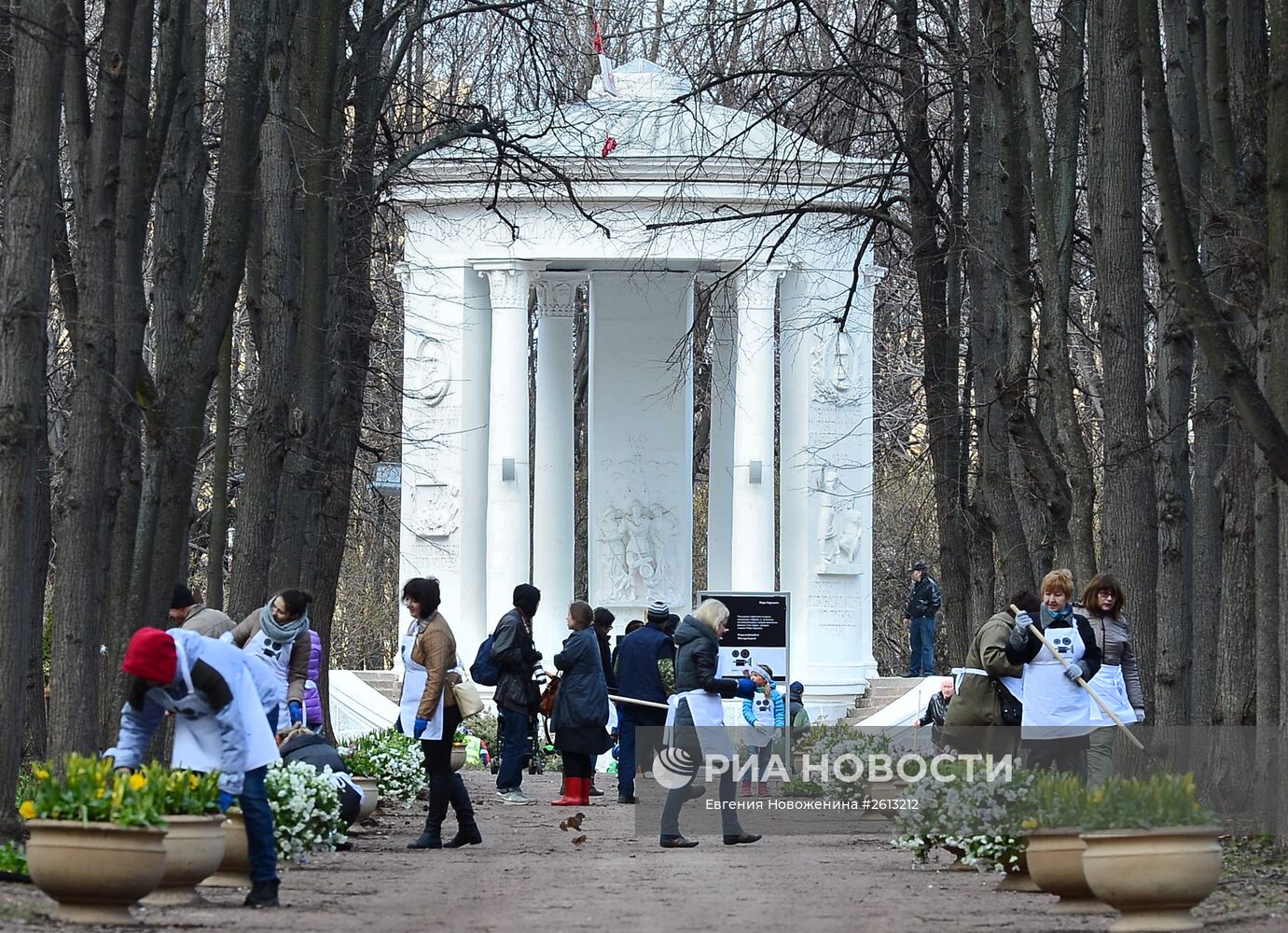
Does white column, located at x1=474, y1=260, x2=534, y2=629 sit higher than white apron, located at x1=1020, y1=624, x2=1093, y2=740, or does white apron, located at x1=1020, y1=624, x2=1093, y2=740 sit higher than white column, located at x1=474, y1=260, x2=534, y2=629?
white column, located at x1=474, y1=260, x2=534, y2=629

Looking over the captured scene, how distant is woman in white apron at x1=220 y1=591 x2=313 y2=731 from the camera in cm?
1404

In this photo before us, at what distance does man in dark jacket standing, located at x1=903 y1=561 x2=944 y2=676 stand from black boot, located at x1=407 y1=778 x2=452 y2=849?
21222 mm

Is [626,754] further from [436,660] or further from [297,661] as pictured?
[297,661]

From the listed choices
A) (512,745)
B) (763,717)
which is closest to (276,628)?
(512,745)

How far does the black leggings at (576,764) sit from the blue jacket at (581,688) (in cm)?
41

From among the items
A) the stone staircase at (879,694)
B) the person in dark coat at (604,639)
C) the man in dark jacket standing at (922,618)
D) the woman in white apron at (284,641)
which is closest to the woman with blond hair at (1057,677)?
the woman in white apron at (284,641)

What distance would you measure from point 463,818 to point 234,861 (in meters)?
3.33

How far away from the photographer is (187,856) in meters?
10.4

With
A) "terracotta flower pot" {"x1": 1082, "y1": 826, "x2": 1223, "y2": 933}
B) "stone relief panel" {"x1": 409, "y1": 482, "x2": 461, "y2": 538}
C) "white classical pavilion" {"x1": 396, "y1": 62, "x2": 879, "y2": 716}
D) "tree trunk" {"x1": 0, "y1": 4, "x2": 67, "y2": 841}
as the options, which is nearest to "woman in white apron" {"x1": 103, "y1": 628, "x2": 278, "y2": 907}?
"tree trunk" {"x1": 0, "y1": 4, "x2": 67, "y2": 841}

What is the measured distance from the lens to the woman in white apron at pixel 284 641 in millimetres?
14039

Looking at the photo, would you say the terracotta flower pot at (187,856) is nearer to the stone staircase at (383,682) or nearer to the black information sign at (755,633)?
the black information sign at (755,633)

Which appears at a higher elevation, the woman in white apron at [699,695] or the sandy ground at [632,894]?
the woman in white apron at [699,695]

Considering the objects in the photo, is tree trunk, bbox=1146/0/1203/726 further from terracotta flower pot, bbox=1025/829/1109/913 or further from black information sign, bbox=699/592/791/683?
black information sign, bbox=699/592/791/683

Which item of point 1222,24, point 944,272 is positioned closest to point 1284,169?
point 1222,24
